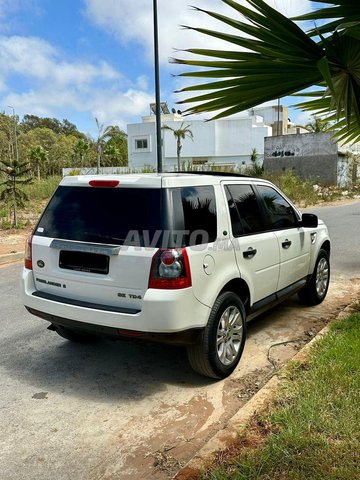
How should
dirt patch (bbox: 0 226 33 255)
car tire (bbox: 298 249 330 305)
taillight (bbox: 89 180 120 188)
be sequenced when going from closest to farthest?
taillight (bbox: 89 180 120 188), car tire (bbox: 298 249 330 305), dirt patch (bbox: 0 226 33 255)

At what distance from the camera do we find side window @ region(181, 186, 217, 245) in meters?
3.52

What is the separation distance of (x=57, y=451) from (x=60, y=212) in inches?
76.5

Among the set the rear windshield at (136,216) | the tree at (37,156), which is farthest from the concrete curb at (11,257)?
the tree at (37,156)

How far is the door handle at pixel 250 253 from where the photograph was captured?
4080 millimetres

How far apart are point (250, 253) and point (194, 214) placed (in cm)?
85

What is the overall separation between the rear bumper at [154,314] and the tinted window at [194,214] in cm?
44

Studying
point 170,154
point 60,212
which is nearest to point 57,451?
point 60,212

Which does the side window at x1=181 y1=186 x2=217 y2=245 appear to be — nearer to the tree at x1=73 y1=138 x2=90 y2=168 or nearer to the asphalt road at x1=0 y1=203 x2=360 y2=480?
the asphalt road at x1=0 y1=203 x2=360 y2=480

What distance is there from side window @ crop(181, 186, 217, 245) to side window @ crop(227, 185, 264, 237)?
0.32m

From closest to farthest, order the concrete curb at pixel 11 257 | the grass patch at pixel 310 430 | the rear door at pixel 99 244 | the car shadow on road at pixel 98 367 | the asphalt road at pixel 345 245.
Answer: the grass patch at pixel 310 430 < the rear door at pixel 99 244 < the car shadow on road at pixel 98 367 < the asphalt road at pixel 345 245 < the concrete curb at pixel 11 257

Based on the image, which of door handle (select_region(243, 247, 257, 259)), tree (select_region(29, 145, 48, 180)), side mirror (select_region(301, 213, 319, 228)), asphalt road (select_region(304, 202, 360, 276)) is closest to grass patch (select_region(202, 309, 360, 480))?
door handle (select_region(243, 247, 257, 259))

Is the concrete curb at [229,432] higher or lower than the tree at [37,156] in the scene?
lower

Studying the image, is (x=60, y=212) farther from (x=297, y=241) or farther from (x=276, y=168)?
(x=276, y=168)

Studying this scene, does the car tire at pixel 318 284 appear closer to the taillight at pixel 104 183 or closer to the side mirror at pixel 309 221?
the side mirror at pixel 309 221
